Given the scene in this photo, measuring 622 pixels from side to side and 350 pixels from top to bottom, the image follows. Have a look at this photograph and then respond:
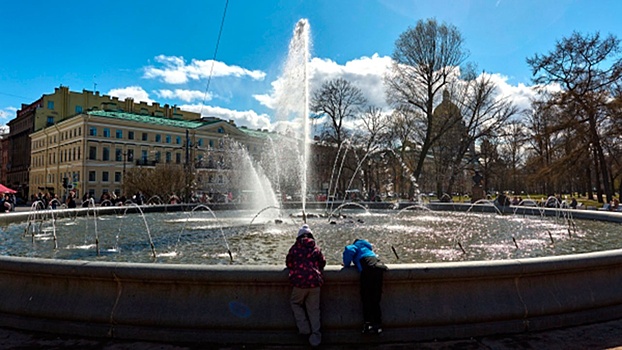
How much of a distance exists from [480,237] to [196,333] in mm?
8964

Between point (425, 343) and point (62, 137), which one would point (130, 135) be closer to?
point (62, 137)

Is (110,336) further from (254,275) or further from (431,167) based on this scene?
(431,167)

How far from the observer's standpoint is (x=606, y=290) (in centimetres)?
536

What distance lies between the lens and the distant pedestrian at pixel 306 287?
450 centimetres

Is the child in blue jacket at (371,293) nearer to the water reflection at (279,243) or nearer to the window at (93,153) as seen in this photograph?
the water reflection at (279,243)

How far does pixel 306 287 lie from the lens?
4.48 m

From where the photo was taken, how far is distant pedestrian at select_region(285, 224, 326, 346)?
4.50 meters

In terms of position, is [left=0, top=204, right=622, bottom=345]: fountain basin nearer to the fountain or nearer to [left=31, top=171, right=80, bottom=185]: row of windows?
the fountain

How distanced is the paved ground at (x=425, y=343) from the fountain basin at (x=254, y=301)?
0.10 meters

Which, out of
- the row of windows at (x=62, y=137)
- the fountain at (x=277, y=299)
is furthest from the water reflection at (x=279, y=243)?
the row of windows at (x=62, y=137)

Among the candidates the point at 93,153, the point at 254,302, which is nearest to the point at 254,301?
the point at 254,302

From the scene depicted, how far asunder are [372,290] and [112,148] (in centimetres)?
7294

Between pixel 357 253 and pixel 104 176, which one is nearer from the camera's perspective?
pixel 357 253

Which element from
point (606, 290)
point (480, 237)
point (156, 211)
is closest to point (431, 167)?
point (156, 211)
